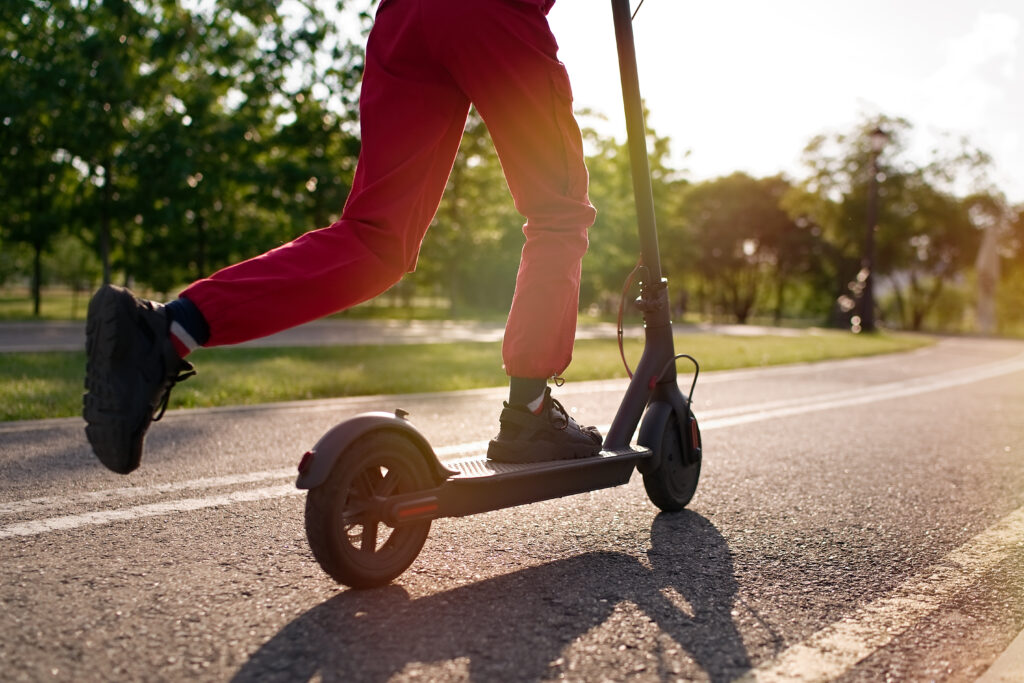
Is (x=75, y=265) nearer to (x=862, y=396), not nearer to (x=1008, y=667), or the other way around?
(x=862, y=396)

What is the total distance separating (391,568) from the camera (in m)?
2.07

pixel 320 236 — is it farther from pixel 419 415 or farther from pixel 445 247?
pixel 445 247

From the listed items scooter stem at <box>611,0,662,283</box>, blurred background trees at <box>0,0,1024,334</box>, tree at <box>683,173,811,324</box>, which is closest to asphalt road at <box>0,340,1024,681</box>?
scooter stem at <box>611,0,662,283</box>

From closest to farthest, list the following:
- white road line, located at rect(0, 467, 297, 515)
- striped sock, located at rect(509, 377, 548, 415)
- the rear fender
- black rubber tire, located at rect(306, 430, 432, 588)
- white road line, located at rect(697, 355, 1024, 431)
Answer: black rubber tire, located at rect(306, 430, 432, 588) → striped sock, located at rect(509, 377, 548, 415) → white road line, located at rect(0, 467, 297, 515) → the rear fender → white road line, located at rect(697, 355, 1024, 431)

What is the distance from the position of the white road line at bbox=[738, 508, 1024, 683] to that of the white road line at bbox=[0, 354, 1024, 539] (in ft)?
5.78

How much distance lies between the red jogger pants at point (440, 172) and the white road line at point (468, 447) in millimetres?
925

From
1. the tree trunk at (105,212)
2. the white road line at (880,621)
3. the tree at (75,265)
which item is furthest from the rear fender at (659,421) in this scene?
the tree at (75,265)

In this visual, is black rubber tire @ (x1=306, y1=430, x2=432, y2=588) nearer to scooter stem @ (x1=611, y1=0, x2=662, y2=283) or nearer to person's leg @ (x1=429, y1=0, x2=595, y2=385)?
person's leg @ (x1=429, y1=0, x2=595, y2=385)

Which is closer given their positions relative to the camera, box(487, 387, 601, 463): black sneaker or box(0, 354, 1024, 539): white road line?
box(487, 387, 601, 463): black sneaker

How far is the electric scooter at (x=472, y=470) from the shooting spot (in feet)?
6.33

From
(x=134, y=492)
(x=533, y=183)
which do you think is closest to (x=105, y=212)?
(x=134, y=492)

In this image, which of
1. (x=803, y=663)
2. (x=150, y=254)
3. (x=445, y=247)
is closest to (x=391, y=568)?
(x=803, y=663)

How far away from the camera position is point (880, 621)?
1.99m

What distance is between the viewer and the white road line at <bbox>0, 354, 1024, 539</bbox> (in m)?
2.49
